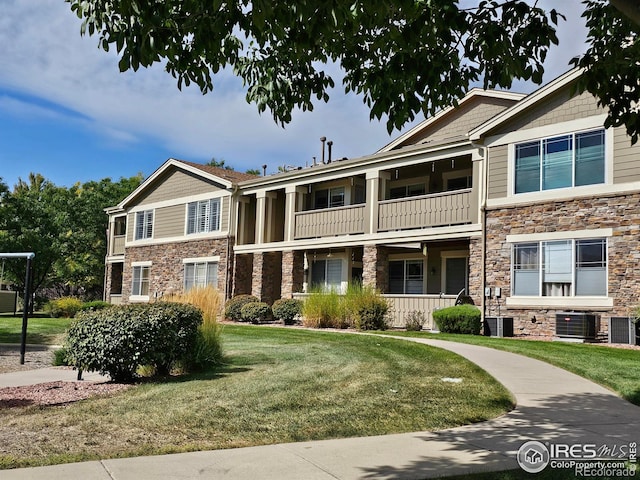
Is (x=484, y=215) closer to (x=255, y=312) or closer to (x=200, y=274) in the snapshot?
(x=255, y=312)

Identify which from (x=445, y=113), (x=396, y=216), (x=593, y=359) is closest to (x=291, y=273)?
(x=396, y=216)

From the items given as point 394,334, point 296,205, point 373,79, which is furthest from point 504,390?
point 296,205

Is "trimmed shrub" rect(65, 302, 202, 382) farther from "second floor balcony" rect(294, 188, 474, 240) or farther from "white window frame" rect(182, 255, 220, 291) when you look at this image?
"white window frame" rect(182, 255, 220, 291)

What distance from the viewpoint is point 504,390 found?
29.4 ft

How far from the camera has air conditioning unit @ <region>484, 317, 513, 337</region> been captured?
1888 centimetres

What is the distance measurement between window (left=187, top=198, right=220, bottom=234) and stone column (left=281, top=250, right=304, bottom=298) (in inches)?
199

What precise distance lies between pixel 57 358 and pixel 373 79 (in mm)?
8887

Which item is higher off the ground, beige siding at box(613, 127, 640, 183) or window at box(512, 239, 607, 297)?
beige siding at box(613, 127, 640, 183)

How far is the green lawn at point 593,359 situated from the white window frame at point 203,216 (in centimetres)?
1634

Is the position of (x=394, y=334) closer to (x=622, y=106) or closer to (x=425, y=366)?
(x=425, y=366)

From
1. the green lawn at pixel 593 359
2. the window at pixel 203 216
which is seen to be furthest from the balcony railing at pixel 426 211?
the window at pixel 203 216

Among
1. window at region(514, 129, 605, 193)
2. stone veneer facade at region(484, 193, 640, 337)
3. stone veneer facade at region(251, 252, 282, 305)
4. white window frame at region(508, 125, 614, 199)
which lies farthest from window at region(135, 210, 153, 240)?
window at region(514, 129, 605, 193)

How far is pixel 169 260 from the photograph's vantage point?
109ft

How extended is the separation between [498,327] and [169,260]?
63.9 ft
